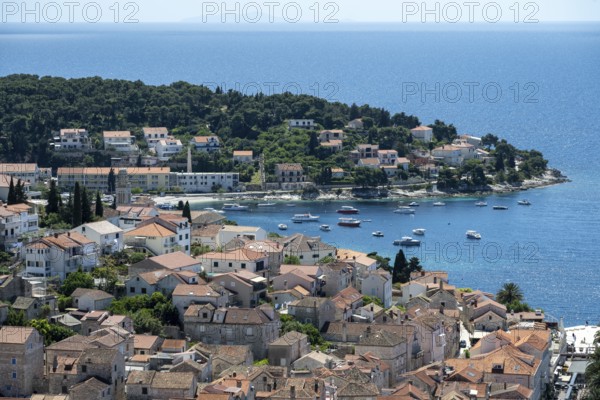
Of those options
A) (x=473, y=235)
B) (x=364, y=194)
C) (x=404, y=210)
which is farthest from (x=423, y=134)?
(x=473, y=235)

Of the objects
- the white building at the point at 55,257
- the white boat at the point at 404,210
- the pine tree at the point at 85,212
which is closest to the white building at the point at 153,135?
the white boat at the point at 404,210

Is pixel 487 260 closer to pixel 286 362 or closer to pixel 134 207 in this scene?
pixel 134 207

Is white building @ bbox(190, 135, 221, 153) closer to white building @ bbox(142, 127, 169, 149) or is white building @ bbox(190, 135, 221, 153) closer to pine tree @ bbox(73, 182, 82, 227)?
white building @ bbox(142, 127, 169, 149)

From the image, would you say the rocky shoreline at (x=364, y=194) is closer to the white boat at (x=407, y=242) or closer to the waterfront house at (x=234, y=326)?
the white boat at (x=407, y=242)

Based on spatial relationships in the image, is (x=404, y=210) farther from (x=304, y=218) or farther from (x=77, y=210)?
(x=77, y=210)

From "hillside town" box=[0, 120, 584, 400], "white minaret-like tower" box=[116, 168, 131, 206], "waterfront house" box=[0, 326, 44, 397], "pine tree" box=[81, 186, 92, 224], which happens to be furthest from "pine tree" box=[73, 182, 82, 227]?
"waterfront house" box=[0, 326, 44, 397]

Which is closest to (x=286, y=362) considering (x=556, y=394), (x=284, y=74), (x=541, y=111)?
(x=556, y=394)
